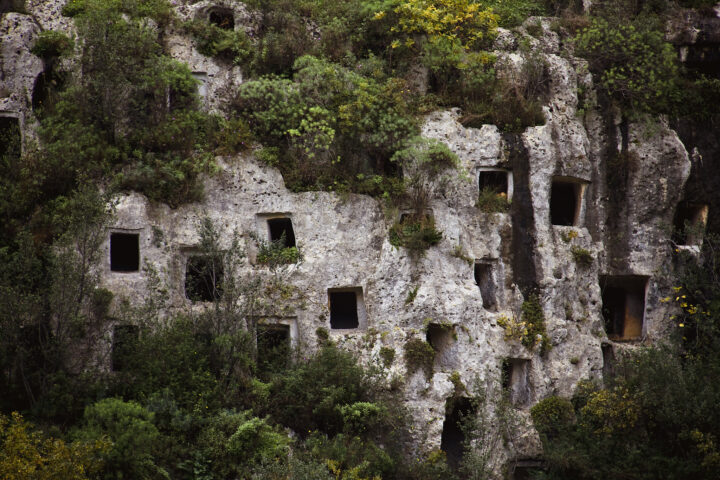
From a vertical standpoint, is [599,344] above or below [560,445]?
above

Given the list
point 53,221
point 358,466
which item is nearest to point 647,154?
point 358,466

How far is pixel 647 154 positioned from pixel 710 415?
33.5ft

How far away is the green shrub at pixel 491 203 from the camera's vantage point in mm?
27766

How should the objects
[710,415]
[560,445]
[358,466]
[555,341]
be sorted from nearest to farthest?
[358,466], [710,415], [560,445], [555,341]

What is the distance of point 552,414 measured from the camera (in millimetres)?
26281

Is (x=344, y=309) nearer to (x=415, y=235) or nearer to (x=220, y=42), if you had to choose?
(x=415, y=235)

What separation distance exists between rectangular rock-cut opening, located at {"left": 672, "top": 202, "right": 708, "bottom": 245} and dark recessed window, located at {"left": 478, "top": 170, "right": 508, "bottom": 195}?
6.45 metres

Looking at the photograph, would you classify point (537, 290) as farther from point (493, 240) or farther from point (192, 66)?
point (192, 66)

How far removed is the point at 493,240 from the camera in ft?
90.5

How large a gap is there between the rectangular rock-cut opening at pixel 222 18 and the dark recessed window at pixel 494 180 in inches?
441

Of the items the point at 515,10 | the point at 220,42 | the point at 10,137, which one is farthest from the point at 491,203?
the point at 10,137

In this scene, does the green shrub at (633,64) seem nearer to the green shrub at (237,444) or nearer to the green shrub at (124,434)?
the green shrub at (237,444)

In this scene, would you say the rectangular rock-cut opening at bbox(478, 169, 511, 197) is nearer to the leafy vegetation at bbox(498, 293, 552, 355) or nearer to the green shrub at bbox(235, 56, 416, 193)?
the green shrub at bbox(235, 56, 416, 193)

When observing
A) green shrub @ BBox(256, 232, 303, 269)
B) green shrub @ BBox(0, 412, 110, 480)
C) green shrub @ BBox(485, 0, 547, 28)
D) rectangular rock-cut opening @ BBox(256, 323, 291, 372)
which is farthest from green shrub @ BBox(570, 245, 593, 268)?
green shrub @ BBox(0, 412, 110, 480)
